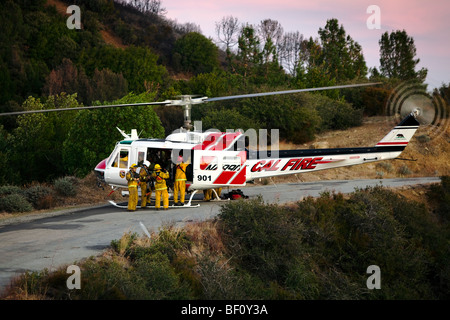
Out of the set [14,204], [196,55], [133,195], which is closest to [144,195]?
[133,195]

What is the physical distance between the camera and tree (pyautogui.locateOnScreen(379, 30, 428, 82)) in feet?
176

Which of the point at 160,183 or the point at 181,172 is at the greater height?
the point at 181,172

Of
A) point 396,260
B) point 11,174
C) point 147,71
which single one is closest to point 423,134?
point 396,260

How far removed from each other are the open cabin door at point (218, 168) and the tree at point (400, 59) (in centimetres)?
3901

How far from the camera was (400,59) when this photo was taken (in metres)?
55.0

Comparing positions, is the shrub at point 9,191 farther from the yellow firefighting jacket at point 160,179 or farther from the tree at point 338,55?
the tree at point 338,55

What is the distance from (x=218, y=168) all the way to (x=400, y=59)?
41.9 meters

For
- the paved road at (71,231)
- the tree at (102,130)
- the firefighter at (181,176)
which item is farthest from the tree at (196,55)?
the firefighter at (181,176)

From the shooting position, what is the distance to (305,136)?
38.6 m

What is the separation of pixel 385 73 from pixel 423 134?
20.6 metres

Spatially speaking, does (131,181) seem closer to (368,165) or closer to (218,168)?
(218,168)

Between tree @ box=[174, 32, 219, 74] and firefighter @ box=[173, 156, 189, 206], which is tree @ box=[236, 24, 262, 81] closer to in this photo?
tree @ box=[174, 32, 219, 74]

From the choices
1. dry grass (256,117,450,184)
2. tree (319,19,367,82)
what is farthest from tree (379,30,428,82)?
dry grass (256,117,450,184)
